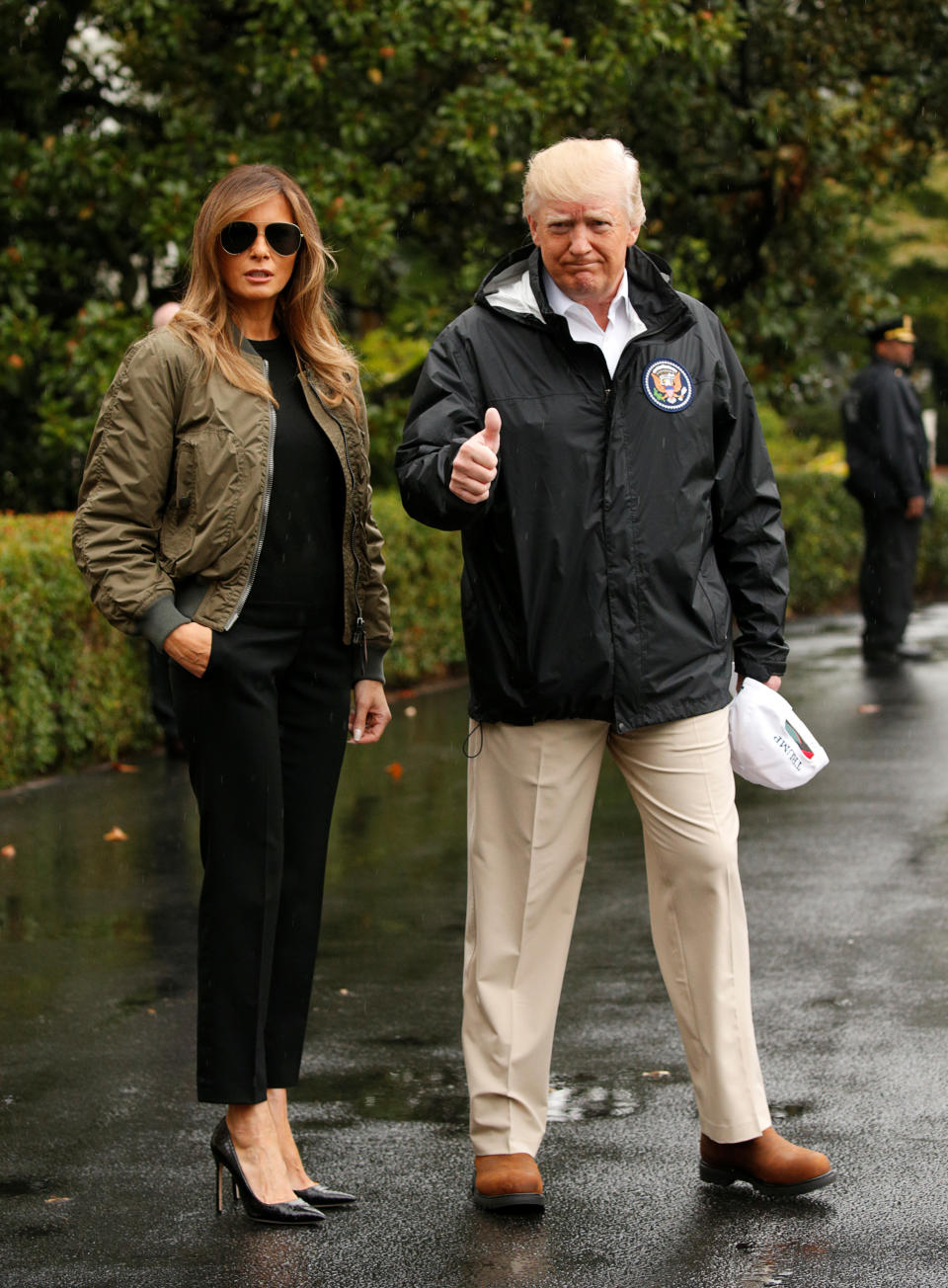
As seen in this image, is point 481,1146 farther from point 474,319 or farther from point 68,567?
point 68,567

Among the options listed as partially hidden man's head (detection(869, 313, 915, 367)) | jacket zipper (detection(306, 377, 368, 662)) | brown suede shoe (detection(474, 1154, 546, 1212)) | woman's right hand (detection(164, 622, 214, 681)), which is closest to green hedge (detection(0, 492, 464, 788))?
jacket zipper (detection(306, 377, 368, 662))

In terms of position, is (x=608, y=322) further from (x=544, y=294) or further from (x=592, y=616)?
(x=592, y=616)

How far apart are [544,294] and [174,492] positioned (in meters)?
0.86

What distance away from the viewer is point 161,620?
3711mm

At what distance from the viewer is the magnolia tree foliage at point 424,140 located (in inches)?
460

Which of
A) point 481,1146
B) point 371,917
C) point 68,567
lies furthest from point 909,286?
point 481,1146

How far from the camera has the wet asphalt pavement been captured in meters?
3.65

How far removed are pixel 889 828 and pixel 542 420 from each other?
4.34 metres

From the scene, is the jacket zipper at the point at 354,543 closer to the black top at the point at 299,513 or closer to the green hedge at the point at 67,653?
the black top at the point at 299,513

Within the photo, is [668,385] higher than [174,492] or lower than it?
higher

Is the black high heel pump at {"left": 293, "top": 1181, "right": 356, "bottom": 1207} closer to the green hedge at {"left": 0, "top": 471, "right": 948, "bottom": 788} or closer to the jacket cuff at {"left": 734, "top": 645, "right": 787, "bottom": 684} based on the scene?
the jacket cuff at {"left": 734, "top": 645, "right": 787, "bottom": 684}

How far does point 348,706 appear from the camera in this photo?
3977 millimetres

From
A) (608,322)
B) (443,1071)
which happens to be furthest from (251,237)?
(443,1071)

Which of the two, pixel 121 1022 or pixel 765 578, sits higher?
pixel 765 578
